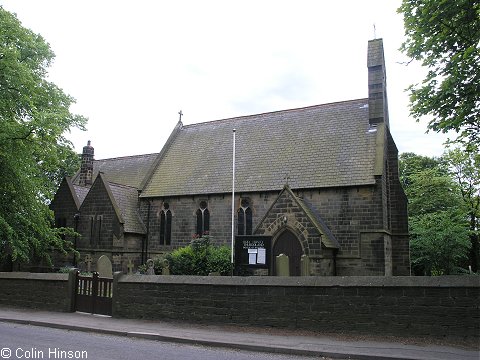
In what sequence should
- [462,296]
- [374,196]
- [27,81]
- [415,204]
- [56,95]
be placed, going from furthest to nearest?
1. [415,204]
2. [56,95]
3. [374,196]
4. [27,81]
5. [462,296]

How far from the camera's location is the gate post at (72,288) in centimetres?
1477

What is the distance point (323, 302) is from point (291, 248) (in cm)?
1011

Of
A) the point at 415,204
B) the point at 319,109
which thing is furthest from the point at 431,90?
the point at 415,204

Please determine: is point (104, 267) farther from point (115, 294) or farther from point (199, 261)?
point (115, 294)

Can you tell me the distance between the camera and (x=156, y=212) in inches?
1121

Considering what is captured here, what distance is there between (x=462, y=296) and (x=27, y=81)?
19.0m

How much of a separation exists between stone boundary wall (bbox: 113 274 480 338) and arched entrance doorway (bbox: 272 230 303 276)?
9225mm

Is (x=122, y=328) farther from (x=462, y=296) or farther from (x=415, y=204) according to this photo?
A: (x=415, y=204)

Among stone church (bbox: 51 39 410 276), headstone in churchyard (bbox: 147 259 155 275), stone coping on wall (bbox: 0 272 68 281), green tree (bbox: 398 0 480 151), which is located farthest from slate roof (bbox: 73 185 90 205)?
green tree (bbox: 398 0 480 151)

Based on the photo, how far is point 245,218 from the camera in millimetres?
25188

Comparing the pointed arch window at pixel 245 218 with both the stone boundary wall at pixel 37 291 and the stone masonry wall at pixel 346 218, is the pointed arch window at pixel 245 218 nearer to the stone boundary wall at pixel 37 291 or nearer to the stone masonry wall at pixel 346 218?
the stone masonry wall at pixel 346 218

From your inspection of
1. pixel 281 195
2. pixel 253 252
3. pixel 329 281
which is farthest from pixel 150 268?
pixel 329 281

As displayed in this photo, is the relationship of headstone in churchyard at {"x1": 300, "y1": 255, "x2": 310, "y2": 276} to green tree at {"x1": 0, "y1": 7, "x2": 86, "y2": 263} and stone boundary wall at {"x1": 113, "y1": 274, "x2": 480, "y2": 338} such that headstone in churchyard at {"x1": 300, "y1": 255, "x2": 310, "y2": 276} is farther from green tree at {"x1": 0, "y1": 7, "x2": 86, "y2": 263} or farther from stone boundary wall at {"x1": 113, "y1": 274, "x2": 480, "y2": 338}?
green tree at {"x1": 0, "y1": 7, "x2": 86, "y2": 263}

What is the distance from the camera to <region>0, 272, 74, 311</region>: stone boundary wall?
1499cm
